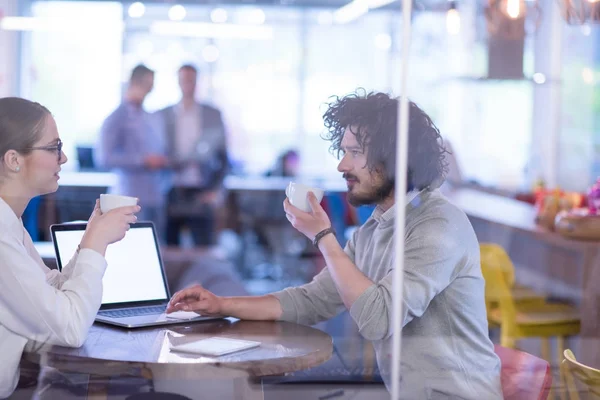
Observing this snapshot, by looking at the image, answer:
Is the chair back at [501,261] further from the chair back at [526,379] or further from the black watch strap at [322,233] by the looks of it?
the black watch strap at [322,233]

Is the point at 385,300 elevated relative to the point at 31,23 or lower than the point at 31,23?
lower

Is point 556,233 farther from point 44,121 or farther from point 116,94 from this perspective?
point 44,121

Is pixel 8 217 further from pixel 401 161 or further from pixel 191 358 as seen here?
pixel 401 161

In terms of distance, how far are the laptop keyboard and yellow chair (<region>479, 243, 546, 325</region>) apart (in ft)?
4.62

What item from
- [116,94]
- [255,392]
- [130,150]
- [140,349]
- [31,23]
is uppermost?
[31,23]

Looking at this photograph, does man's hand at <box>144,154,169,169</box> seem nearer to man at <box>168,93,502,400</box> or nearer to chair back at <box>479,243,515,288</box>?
chair back at <box>479,243,515,288</box>

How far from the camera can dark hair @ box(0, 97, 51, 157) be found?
1.84 m

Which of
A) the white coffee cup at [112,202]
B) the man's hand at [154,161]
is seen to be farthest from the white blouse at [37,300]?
the man's hand at [154,161]

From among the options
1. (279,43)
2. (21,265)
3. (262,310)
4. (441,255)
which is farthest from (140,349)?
(279,43)

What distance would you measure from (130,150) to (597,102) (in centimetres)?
392

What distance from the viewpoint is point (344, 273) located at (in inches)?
74.8

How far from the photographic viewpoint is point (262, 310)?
2.08m

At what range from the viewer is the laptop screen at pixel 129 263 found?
6.63 ft

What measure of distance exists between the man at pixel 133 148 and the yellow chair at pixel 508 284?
1.27 meters
